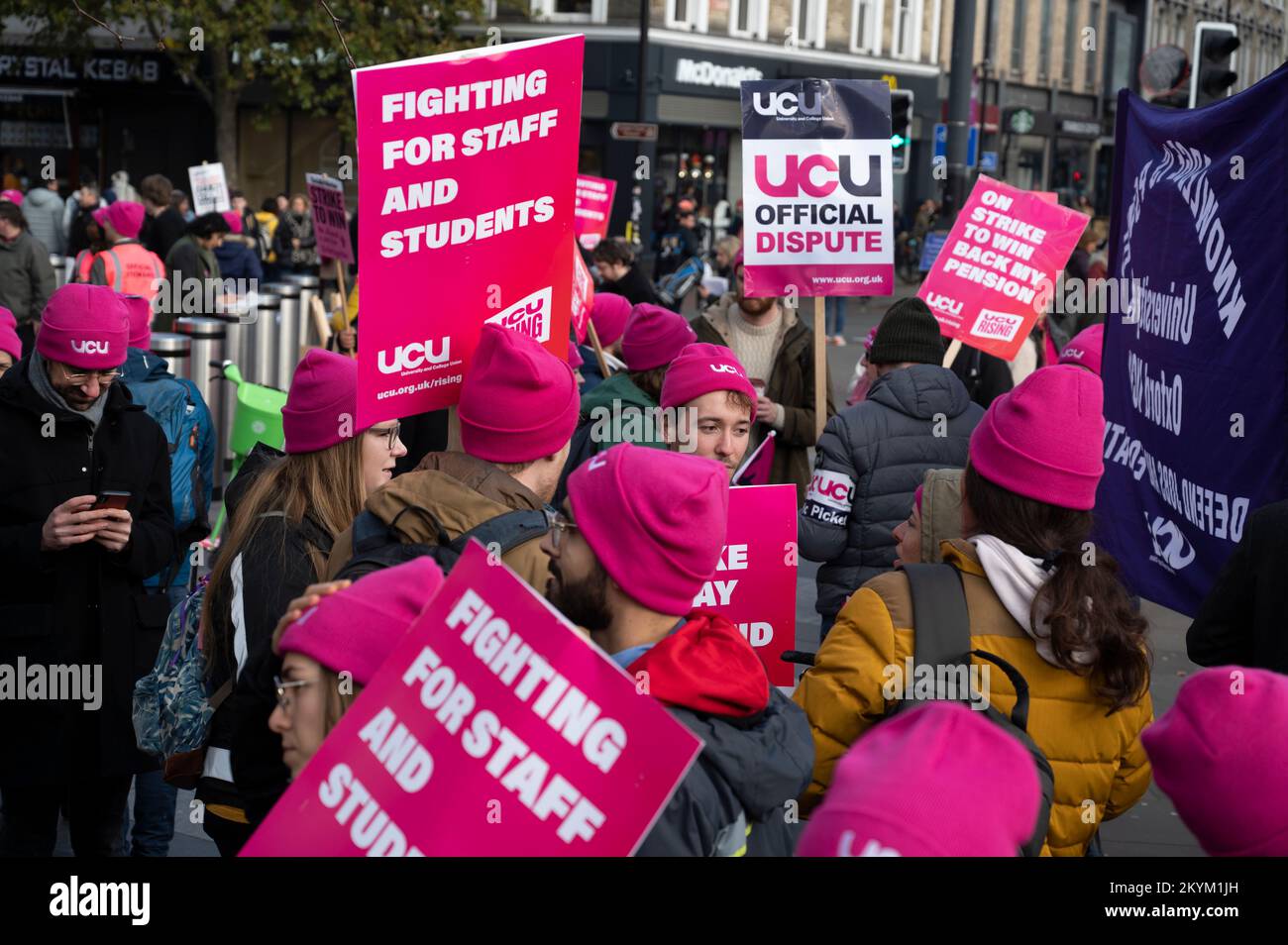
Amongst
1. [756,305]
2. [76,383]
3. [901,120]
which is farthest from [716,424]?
[901,120]

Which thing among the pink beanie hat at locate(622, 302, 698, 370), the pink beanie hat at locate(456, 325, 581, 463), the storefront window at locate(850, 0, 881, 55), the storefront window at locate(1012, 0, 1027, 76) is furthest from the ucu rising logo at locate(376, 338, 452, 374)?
the storefront window at locate(1012, 0, 1027, 76)

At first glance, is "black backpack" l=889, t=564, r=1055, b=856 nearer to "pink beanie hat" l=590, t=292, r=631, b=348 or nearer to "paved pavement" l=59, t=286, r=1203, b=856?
"paved pavement" l=59, t=286, r=1203, b=856

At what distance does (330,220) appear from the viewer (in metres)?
9.44

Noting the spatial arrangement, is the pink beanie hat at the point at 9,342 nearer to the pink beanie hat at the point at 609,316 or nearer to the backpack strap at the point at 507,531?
the pink beanie hat at the point at 609,316

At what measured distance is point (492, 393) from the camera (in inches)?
140

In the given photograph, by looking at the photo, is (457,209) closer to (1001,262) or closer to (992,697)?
(992,697)

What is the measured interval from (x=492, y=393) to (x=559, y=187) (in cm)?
91

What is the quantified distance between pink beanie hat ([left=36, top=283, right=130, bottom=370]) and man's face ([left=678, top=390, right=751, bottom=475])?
168 centimetres

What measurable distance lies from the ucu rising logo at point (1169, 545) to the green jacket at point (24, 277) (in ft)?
30.4

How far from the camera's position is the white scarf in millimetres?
3049

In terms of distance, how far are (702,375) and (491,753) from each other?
2993mm

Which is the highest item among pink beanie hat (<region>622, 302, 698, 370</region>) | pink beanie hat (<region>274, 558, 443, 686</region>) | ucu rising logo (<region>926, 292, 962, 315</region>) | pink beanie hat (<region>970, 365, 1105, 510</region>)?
pink beanie hat (<region>970, 365, 1105, 510</region>)

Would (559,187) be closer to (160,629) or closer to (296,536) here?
(296,536)

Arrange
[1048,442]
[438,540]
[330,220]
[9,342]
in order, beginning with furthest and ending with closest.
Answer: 1. [330,220]
2. [9,342]
3. [1048,442]
4. [438,540]
